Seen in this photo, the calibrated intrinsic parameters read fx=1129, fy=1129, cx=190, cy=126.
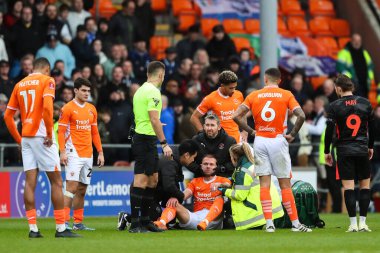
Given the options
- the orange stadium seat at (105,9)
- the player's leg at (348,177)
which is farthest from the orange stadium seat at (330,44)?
the player's leg at (348,177)

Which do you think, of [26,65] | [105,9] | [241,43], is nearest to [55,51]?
[26,65]

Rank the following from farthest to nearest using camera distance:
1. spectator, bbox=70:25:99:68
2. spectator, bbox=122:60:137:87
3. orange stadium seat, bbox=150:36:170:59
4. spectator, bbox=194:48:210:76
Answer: orange stadium seat, bbox=150:36:170:59 → spectator, bbox=194:48:210:76 → spectator, bbox=70:25:99:68 → spectator, bbox=122:60:137:87

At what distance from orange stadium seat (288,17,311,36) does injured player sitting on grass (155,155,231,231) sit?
1300 centimetres

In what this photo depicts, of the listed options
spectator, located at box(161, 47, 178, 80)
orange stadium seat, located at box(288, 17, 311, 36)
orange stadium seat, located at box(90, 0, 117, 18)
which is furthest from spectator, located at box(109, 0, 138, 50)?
orange stadium seat, located at box(288, 17, 311, 36)

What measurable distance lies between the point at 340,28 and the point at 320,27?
591mm

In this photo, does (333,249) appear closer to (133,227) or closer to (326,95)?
(133,227)

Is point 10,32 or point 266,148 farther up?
point 10,32

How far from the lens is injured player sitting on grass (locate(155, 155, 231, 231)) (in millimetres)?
16266

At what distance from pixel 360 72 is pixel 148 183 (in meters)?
12.7

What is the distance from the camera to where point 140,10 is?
26.0 meters

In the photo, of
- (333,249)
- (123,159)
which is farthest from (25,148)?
(123,159)

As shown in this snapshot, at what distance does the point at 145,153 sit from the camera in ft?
50.2

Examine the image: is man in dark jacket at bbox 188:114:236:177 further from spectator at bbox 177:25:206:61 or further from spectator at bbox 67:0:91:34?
spectator at bbox 177:25:206:61

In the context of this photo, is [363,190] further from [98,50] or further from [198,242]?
[98,50]
